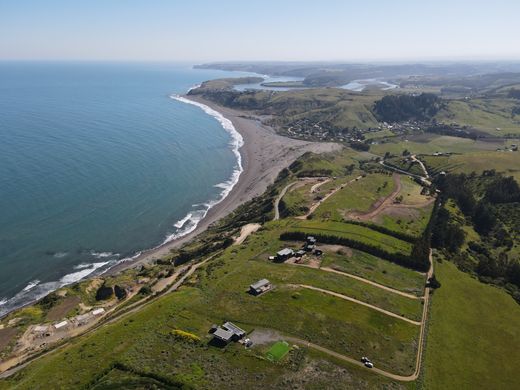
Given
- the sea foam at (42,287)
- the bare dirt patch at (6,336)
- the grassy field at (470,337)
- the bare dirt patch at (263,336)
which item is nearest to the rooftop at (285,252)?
the bare dirt patch at (263,336)

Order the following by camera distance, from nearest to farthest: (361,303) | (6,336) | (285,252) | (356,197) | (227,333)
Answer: (227,333) < (361,303) < (6,336) < (285,252) < (356,197)

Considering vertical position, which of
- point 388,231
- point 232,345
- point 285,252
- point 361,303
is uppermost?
point 285,252

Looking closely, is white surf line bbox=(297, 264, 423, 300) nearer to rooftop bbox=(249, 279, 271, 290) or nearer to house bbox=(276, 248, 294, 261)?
house bbox=(276, 248, 294, 261)

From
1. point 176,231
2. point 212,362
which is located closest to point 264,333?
point 212,362

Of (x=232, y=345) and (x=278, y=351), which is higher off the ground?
(x=232, y=345)

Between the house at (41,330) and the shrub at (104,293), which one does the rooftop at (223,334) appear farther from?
the shrub at (104,293)

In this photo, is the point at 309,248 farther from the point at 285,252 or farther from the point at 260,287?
the point at 260,287

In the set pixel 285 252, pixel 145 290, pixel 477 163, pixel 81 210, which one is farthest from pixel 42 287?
pixel 477 163

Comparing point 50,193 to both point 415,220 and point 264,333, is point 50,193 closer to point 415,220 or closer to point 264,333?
point 264,333
